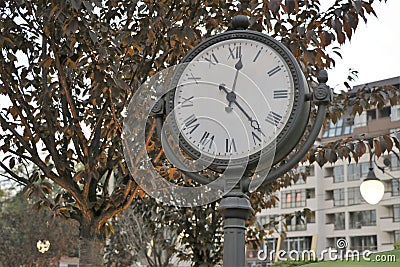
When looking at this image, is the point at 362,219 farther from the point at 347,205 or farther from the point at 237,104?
the point at 237,104

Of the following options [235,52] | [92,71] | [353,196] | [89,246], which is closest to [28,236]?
[89,246]

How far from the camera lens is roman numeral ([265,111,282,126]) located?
7.49ft

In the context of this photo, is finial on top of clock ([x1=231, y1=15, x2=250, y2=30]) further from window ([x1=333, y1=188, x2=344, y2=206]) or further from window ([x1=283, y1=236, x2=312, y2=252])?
window ([x1=283, y1=236, x2=312, y2=252])

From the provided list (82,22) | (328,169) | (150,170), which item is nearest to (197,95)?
(150,170)

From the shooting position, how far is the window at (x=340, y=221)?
43.7 metres

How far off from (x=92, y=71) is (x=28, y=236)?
72.5 feet

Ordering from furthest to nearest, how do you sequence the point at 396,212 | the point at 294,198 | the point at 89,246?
the point at 294,198
the point at 396,212
the point at 89,246

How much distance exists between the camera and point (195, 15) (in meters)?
5.16

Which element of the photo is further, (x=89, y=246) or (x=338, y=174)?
(x=338, y=174)

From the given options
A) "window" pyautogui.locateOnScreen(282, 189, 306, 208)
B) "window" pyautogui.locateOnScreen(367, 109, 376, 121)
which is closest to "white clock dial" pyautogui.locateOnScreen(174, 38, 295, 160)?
"window" pyautogui.locateOnScreen(367, 109, 376, 121)

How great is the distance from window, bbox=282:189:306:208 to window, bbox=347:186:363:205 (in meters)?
3.57

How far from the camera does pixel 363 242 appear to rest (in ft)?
139

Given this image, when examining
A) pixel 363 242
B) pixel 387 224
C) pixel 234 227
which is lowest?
pixel 234 227

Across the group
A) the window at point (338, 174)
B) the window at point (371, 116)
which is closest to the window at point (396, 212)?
the window at point (338, 174)
